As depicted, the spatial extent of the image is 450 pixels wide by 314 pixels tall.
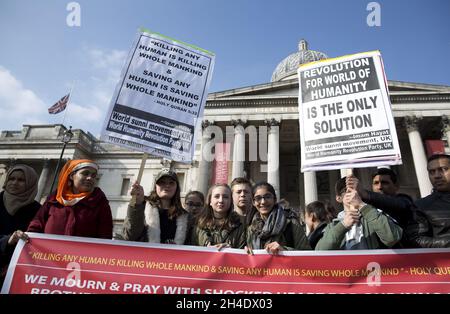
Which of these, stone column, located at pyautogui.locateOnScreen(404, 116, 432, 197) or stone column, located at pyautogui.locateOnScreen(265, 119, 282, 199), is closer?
stone column, located at pyautogui.locateOnScreen(404, 116, 432, 197)

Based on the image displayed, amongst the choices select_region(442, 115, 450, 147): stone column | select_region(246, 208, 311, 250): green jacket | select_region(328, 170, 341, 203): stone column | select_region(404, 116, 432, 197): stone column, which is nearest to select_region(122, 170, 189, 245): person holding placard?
select_region(246, 208, 311, 250): green jacket

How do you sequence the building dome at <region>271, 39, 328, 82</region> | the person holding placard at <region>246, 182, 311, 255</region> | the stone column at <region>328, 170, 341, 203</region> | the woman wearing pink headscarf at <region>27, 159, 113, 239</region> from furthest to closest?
the building dome at <region>271, 39, 328, 82</region>, the stone column at <region>328, 170, 341, 203</region>, the woman wearing pink headscarf at <region>27, 159, 113, 239</region>, the person holding placard at <region>246, 182, 311, 255</region>

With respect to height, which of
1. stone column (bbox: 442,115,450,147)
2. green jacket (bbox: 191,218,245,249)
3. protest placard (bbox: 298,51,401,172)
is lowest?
green jacket (bbox: 191,218,245,249)

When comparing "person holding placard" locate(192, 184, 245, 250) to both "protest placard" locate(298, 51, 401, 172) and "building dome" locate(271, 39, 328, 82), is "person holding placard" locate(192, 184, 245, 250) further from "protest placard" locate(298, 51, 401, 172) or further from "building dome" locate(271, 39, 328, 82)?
"building dome" locate(271, 39, 328, 82)

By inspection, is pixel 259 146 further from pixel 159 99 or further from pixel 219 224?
pixel 219 224

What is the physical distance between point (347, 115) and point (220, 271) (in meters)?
2.60

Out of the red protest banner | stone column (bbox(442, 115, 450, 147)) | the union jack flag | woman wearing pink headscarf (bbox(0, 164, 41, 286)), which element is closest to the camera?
the red protest banner

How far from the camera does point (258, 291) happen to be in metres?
2.81

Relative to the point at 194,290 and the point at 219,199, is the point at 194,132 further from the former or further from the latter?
the point at 194,290

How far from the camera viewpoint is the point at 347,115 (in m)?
3.84

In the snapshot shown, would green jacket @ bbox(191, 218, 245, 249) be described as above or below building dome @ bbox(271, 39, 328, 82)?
below

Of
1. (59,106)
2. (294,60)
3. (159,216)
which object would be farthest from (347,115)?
(294,60)

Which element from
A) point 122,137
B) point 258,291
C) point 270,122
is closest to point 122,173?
point 270,122

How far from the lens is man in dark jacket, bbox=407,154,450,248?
301cm
